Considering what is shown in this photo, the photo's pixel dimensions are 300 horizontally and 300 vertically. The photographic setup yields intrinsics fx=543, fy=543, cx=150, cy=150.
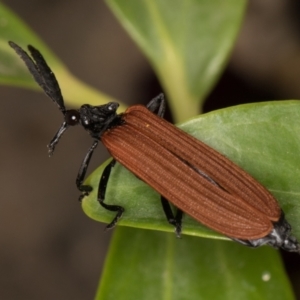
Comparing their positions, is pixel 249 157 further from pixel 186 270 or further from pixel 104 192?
pixel 186 270

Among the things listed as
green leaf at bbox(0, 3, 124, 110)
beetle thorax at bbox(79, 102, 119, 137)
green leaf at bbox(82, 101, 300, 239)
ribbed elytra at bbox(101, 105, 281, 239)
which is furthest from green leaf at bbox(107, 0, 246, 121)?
green leaf at bbox(82, 101, 300, 239)

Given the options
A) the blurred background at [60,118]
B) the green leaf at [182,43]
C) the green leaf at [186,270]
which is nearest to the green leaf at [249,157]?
the green leaf at [186,270]

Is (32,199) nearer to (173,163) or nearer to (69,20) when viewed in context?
(69,20)

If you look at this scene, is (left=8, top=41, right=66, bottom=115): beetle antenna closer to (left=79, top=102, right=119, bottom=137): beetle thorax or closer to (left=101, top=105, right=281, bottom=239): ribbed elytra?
(left=79, top=102, right=119, bottom=137): beetle thorax

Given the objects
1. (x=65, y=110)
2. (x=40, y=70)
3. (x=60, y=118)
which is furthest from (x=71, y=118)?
(x=60, y=118)

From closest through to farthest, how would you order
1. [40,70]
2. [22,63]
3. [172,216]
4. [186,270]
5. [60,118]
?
[172,216], [40,70], [186,270], [22,63], [60,118]

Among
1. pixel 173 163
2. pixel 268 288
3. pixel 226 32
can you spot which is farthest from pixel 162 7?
pixel 268 288
